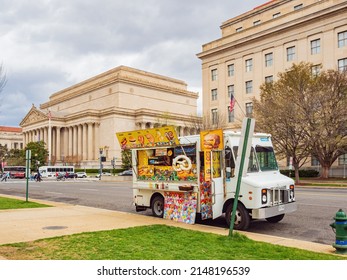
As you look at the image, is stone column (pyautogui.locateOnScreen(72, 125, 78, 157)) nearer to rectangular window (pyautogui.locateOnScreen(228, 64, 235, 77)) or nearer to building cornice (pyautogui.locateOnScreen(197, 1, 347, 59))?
building cornice (pyautogui.locateOnScreen(197, 1, 347, 59))

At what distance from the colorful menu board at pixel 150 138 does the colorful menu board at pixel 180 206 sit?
1.68m

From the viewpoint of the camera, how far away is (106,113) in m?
93.0

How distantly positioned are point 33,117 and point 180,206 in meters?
110

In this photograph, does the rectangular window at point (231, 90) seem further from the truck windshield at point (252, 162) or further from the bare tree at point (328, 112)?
the truck windshield at point (252, 162)

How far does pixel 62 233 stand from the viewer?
33.1 feet

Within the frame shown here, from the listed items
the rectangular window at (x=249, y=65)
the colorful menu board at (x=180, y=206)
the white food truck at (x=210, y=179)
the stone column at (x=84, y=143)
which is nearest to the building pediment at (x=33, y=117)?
the stone column at (x=84, y=143)

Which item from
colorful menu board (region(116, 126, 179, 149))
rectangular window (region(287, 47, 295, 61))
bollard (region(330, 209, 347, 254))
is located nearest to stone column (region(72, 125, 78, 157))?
rectangular window (region(287, 47, 295, 61))

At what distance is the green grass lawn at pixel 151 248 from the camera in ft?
23.5

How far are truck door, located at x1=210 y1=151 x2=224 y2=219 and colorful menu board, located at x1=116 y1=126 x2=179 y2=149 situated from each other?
1.32 meters

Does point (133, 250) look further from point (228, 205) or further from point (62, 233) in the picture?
point (228, 205)

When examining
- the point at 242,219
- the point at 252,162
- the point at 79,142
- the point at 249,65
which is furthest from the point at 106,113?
the point at 242,219

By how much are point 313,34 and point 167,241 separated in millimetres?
45881

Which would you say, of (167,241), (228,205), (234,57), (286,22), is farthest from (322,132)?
(167,241)

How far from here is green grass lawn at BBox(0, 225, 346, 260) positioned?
7152mm
